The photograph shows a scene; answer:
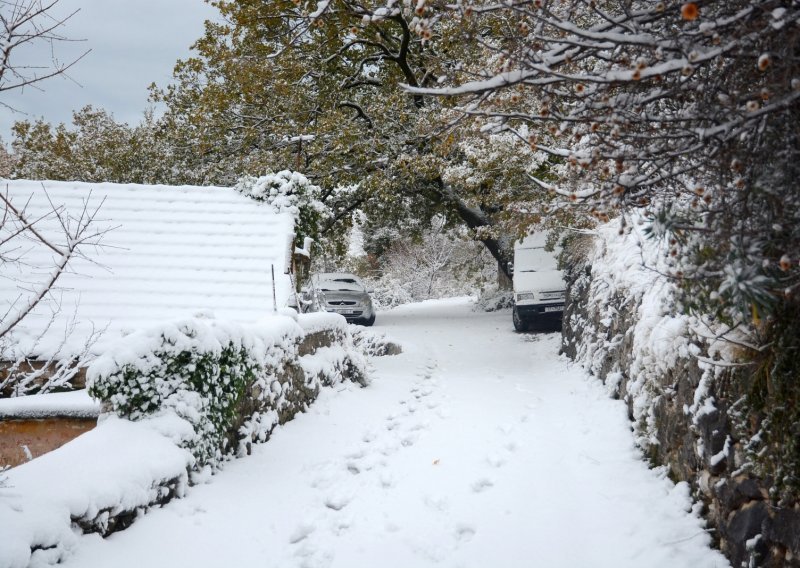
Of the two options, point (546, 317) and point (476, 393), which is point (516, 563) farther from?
point (546, 317)

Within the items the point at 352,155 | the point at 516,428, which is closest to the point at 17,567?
the point at 516,428

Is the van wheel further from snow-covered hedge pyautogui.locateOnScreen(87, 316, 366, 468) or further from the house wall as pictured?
the house wall

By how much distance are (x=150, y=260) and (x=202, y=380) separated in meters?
4.26

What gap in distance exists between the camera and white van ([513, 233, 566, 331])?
12.8m

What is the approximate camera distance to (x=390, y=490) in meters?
4.86

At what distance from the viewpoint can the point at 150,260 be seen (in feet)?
26.6

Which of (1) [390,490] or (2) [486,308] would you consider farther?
(2) [486,308]

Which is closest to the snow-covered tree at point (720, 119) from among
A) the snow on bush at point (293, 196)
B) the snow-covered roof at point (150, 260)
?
the snow-covered roof at point (150, 260)

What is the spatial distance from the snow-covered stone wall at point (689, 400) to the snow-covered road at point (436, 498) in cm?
26

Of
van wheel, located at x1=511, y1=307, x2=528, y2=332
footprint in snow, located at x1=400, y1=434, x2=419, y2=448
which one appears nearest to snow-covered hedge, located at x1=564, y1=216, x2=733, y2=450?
footprint in snow, located at x1=400, y1=434, x2=419, y2=448

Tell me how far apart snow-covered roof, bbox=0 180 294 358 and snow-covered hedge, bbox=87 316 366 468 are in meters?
1.72

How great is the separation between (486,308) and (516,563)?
1688 centimetres

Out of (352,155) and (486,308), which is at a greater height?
(352,155)

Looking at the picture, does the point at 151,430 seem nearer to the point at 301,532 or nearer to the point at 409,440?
the point at 301,532
